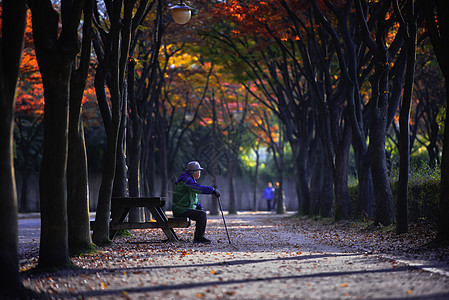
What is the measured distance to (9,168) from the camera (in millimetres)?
5984

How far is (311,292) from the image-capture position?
588 cm

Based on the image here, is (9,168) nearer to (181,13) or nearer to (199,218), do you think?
(199,218)

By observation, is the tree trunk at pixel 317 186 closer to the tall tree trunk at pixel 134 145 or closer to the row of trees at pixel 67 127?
the tall tree trunk at pixel 134 145

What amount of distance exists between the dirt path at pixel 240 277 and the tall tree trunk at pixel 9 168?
49 centimetres

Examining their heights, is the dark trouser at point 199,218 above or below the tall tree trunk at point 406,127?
below

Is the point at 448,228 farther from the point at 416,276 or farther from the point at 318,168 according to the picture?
the point at 318,168

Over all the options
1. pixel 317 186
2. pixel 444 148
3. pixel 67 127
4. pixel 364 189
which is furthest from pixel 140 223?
pixel 317 186

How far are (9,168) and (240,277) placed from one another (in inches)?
111

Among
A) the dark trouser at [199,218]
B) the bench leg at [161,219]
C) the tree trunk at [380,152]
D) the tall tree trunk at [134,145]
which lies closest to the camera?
the dark trouser at [199,218]

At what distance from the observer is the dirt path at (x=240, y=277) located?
590 centimetres

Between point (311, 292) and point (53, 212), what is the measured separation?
358cm

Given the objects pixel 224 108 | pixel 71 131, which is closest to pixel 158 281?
pixel 71 131

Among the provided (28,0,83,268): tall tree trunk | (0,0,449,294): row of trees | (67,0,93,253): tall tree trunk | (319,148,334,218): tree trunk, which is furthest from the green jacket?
(319,148,334,218): tree trunk

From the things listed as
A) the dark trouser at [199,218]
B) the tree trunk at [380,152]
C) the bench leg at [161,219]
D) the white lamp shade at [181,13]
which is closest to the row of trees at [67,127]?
the bench leg at [161,219]
